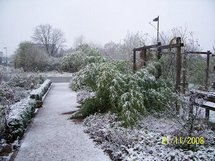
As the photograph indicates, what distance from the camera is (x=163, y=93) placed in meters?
5.64

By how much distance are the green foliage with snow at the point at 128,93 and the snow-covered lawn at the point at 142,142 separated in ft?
1.15

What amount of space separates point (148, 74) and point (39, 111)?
3746 millimetres

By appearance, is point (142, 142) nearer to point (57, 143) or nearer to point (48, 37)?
point (57, 143)

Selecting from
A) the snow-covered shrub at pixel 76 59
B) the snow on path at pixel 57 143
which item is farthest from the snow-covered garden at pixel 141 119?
the snow-covered shrub at pixel 76 59

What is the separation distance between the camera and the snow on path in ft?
11.7

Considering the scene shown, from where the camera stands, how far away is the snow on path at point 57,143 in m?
3.56

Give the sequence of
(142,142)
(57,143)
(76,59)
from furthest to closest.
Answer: (76,59) < (57,143) < (142,142)

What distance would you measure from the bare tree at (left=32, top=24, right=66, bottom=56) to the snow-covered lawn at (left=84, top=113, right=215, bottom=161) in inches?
1270

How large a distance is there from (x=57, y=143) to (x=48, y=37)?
112 feet

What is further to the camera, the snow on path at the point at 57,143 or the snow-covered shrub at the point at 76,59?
the snow-covered shrub at the point at 76,59

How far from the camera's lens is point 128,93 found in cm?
505
